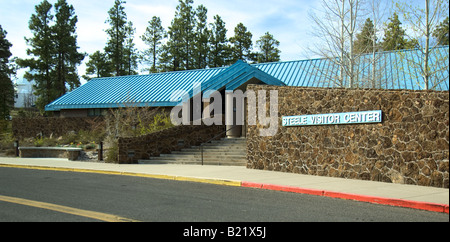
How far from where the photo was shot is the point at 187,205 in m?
9.24

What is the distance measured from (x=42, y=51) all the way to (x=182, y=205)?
4855 cm

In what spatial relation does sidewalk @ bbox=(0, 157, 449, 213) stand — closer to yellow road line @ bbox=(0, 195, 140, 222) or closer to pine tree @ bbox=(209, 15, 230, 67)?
yellow road line @ bbox=(0, 195, 140, 222)

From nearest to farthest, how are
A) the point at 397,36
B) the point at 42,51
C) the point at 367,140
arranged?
the point at 367,140, the point at 397,36, the point at 42,51

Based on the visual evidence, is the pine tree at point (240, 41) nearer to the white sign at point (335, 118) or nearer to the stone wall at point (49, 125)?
the stone wall at point (49, 125)

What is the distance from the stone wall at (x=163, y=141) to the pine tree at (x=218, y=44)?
32092mm

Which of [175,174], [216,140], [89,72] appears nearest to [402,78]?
[216,140]

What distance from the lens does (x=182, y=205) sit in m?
9.24

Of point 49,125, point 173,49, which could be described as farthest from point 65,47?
point 49,125

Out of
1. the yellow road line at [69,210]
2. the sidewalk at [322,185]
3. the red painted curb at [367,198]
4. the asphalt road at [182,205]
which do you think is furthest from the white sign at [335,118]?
the yellow road line at [69,210]

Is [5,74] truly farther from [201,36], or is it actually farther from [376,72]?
[376,72]

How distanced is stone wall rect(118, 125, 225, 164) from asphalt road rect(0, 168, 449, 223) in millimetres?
8112

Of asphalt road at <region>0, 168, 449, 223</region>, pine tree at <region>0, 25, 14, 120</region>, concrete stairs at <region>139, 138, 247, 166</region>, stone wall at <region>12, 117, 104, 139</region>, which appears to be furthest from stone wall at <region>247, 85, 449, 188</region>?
pine tree at <region>0, 25, 14, 120</region>

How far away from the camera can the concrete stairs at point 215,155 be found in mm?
19547
